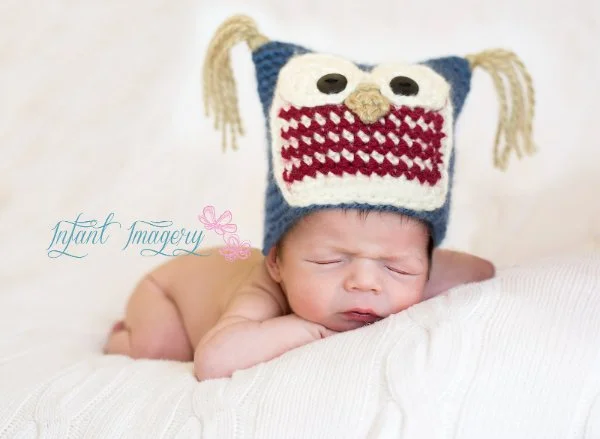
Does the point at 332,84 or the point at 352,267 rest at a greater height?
the point at 332,84

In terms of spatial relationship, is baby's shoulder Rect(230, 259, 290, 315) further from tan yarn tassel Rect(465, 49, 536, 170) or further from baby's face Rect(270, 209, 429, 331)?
tan yarn tassel Rect(465, 49, 536, 170)

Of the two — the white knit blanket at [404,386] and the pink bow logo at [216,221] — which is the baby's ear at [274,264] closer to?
the white knit blanket at [404,386]

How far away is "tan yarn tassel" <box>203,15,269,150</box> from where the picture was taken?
1530mm

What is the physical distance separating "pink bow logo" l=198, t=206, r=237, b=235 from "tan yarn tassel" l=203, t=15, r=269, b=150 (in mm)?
520

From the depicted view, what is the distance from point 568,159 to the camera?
2170mm

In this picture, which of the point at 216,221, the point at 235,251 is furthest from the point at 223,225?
the point at 235,251

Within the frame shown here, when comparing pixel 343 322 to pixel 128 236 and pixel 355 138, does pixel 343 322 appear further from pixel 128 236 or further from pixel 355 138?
pixel 128 236

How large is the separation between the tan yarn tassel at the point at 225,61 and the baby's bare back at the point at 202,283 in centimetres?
27

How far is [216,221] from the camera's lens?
213 centimetres

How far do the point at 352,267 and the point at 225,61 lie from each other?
Result: 48cm

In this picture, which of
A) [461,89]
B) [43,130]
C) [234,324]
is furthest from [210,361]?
[43,130]

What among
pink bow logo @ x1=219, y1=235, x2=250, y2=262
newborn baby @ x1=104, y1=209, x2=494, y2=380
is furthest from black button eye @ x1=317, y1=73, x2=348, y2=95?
pink bow logo @ x1=219, y1=235, x2=250, y2=262

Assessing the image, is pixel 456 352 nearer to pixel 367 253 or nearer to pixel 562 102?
pixel 367 253

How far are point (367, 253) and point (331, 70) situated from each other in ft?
1.01
